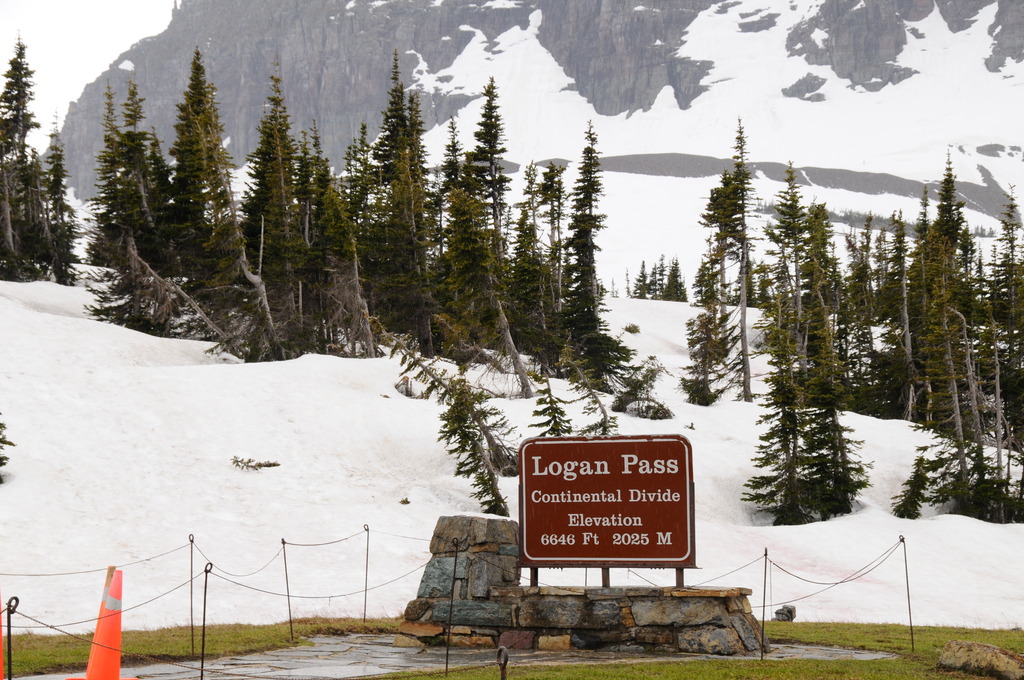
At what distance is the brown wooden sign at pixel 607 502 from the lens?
47.7 ft

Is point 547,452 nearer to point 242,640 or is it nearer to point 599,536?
point 599,536

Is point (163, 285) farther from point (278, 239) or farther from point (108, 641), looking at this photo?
point (108, 641)

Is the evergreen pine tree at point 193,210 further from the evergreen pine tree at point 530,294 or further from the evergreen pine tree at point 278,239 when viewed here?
the evergreen pine tree at point 530,294

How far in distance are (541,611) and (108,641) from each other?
735cm

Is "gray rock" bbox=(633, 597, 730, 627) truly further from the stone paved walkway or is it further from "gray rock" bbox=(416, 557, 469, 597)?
"gray rock" bbox=(416, 557, 469, 597)

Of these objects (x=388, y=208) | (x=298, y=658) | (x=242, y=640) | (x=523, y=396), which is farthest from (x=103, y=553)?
(x=388, y=208)

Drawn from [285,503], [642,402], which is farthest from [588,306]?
[285,503]

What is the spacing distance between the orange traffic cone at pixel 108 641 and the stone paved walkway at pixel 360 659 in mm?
1910

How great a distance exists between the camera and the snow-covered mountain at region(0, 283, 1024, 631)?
2117cm

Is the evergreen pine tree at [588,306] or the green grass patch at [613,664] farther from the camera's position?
the evergreen pine tree at [588,306]

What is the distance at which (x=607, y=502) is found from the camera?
48.7 ft

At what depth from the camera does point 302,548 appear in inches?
976

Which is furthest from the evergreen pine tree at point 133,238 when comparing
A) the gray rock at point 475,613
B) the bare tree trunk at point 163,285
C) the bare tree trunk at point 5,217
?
the gray rock at point 475,613

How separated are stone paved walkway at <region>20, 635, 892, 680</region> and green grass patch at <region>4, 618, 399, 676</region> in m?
0.53
